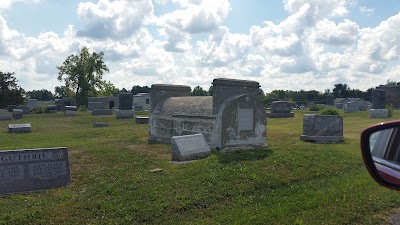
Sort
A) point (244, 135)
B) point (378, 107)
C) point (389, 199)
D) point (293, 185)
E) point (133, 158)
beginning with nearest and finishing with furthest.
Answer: point (389, 199) < point (293, 185) < point (133, 158) < point (244, 135) < point (378, 107)

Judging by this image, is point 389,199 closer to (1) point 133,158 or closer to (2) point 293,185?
(2) point 293,185

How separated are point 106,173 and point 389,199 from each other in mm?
7714

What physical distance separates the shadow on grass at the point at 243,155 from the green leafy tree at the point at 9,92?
4991 cm

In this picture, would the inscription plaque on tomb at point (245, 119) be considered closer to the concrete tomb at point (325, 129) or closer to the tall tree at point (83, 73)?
the concrete tomb at point (325, 129)

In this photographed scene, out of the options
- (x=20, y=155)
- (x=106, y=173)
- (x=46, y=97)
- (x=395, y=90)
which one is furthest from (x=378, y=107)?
(x=46, y=97)

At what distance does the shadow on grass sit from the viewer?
13188mm

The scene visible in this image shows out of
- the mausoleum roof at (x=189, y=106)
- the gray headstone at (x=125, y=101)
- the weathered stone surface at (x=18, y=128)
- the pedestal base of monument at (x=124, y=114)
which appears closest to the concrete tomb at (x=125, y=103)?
the gray headstone at (x=125, y=101)

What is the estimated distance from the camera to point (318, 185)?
1032 centimetres

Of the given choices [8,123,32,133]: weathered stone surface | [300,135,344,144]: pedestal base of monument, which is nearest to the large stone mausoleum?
[300,135,344,144]: pedestal base of monument

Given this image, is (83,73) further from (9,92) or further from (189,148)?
(189,148)

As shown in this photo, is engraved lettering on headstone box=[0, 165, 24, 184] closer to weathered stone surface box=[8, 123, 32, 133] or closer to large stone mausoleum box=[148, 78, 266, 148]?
large stone mausoleum box=[148, 78, 266, 148]

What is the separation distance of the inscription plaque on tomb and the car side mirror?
13.3 metres

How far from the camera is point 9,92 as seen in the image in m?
55.7

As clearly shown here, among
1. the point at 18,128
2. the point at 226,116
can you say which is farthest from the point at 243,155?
the point at 18,128
